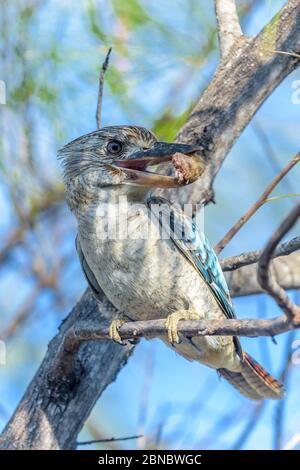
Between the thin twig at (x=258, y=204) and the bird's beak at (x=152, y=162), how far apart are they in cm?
32

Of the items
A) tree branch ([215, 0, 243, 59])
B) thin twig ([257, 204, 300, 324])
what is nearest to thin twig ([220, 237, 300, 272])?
thin twig ([257, 204, 300, 324])

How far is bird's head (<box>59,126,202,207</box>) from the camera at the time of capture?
371 centimetres

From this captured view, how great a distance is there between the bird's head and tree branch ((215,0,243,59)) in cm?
72

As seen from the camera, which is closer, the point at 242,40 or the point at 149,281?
the point at 149,281

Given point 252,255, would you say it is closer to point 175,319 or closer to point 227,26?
point 175,319

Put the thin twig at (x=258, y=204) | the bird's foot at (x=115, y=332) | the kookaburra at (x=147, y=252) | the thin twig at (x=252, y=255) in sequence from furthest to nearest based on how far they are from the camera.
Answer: the kookaburra at (x=147, y=252)
the bird's foot at (x=115, y=332)
the thin twig at (x=252, y=255)
the thin twig at (x=258, y=204)

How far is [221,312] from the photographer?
3729mm

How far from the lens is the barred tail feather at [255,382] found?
12.5 ft

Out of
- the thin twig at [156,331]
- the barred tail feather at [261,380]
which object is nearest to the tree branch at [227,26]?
the barred tail feather at [261,380]

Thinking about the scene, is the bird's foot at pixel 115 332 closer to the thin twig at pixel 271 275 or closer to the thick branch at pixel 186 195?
the thick branch at pixel 186 195

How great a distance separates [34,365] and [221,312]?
303 centimetres

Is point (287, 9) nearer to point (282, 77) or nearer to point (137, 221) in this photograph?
point (282, 77)

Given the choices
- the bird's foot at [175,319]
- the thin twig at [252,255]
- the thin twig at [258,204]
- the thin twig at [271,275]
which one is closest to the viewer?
the thin twig at [271,275]
